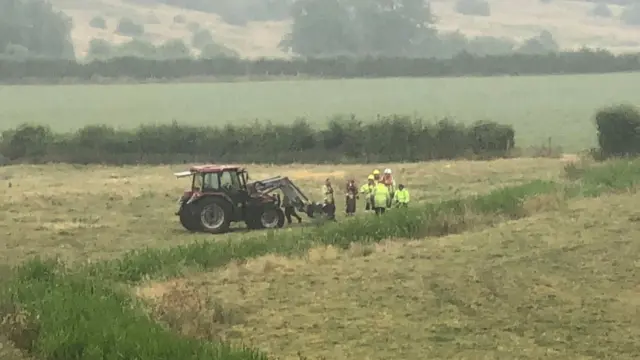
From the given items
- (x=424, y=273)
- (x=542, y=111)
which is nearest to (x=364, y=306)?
(x=424, y=273)

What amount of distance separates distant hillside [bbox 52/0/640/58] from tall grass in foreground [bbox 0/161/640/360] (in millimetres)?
118975

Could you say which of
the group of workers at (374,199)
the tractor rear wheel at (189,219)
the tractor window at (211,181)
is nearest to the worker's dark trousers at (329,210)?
the group of workers at (374,199)

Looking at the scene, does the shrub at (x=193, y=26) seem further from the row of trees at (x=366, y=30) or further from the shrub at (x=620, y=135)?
the shrub at (x=620, y=135)

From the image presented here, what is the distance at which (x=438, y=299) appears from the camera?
13164 millimetres

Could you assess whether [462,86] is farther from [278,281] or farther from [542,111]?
[278,281]

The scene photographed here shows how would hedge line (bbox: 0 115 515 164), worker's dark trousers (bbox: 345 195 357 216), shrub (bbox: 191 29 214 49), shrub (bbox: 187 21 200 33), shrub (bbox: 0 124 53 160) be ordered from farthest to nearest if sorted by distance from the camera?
shrub (bbox: 187 21 200 33), shrub (bbox: 191 29 214 49), shrub (bbox: 0 124 53 160), hedge line (bbox: 0 115 515 164), worker's dark trousers (bbox: 345 195 357 216)

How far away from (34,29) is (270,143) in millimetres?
83184

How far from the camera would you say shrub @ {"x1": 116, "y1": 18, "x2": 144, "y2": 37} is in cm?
15125

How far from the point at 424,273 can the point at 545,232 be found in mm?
3333

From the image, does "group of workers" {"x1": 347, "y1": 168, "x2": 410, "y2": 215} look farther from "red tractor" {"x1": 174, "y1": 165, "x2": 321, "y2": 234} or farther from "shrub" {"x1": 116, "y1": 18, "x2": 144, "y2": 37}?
A: "shrub" {"x1": 116, "y1": 18, "x2": 144, "y2": 37}

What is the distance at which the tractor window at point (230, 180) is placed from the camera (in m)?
21.2

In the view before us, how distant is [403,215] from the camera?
727 inches

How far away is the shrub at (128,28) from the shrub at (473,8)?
192 feet

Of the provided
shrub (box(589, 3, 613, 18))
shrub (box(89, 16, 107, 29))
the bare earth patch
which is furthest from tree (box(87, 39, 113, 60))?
the bare earth patch
